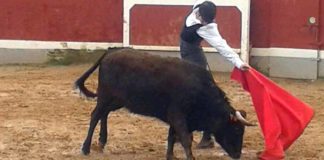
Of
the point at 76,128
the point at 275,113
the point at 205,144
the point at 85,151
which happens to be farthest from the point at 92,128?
the point at 275,113

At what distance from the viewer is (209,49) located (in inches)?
A: 513

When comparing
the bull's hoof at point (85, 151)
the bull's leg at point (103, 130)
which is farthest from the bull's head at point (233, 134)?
the bull's hoof at point (85, 151)

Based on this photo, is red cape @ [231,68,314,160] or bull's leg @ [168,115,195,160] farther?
red cape @ [231,68,314,160]

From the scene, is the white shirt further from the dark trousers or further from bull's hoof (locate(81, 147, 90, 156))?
bull's hoof (locate(81, 147, 90, 156))

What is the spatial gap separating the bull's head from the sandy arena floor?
1.03ft

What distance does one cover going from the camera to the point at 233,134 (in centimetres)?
733

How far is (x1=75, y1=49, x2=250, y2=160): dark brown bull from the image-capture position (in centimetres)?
718

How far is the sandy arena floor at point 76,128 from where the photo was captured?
776 cm

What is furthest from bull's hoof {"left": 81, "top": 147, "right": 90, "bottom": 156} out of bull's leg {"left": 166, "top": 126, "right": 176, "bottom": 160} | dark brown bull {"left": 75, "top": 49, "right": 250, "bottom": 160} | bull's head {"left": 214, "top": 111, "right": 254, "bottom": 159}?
bull's head {"left": 214, "top": 111, "right": 254, "bottom": 159}

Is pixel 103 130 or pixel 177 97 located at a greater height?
pixel 177 97

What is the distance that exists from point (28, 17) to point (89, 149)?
647cm

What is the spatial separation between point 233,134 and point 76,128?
2.08 m

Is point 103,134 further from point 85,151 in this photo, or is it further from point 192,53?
point 192,53

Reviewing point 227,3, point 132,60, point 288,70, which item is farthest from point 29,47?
point 132,60
